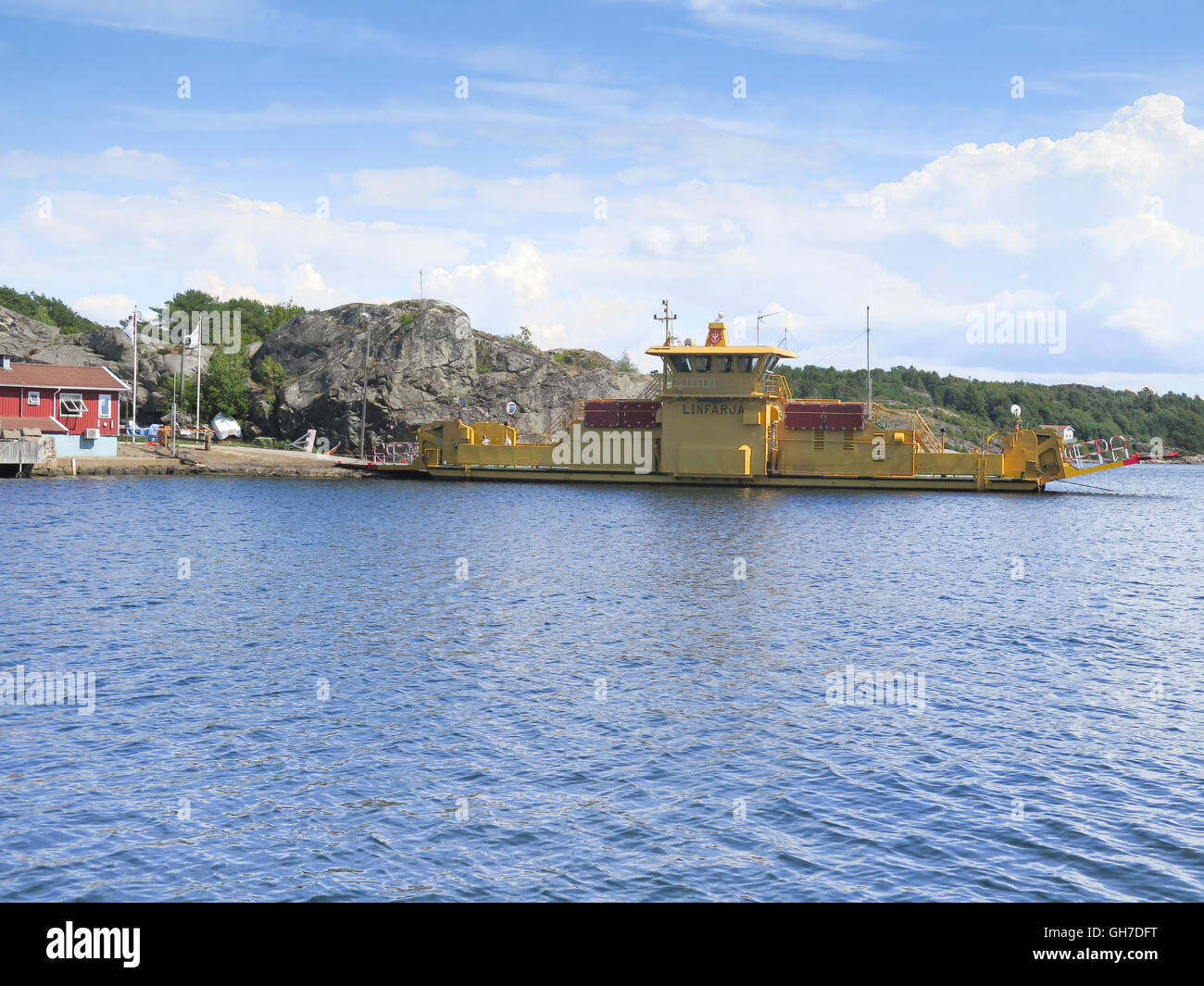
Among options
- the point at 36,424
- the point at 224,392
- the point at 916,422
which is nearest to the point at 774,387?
the point at 916,422

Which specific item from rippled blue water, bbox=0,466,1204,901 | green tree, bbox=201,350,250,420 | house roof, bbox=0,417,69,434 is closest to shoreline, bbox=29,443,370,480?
house roof, bbox=0,417,69,434

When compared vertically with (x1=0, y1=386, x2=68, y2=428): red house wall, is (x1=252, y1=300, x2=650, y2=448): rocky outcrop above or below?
above

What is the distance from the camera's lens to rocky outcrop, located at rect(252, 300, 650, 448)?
10112 cm

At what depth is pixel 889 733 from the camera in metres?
17.8

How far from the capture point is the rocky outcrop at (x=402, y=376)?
332ft

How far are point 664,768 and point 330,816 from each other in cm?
525

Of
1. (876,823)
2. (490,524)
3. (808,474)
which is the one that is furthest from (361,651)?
(808,474)

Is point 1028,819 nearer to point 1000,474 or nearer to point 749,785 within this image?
point 749,785

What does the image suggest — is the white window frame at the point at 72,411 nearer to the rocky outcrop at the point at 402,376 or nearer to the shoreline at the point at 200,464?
the shoreline at the point at 200,464

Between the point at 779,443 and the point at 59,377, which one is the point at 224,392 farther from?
the point at 779,443

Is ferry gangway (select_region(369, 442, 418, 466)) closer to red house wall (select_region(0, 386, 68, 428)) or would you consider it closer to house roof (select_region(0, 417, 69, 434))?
house roof (select_region(0, 417, 69, 434))

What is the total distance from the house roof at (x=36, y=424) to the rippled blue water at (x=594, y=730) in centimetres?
4494

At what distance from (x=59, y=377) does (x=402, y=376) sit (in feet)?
106

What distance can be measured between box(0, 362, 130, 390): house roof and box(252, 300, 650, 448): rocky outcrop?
841 inches
